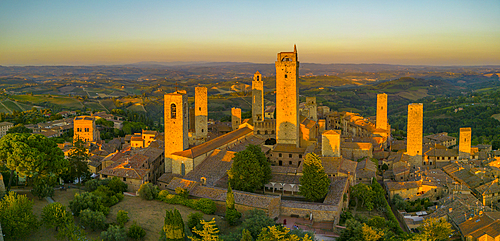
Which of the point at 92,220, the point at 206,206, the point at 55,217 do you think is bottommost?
the point at 206,206

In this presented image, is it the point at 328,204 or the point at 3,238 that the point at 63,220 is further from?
the point at 328,204

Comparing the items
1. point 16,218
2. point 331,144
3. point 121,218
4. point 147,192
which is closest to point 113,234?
point 121,218

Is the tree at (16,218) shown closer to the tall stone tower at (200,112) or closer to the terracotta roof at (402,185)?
the tall stone tower at (200,112)

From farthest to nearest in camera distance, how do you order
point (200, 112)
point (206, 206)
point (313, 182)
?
point (200, 112), point (313, 182), point (206, 206)

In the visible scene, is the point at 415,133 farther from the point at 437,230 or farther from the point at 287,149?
the point at 437,230

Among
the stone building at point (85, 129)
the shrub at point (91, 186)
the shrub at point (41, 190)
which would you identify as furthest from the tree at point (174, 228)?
the stone building at point (85, 129)
